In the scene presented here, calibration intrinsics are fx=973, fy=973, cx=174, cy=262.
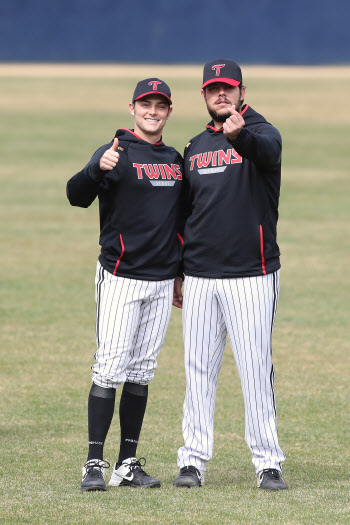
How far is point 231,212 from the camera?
16.5ft

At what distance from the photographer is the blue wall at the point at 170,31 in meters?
61.3

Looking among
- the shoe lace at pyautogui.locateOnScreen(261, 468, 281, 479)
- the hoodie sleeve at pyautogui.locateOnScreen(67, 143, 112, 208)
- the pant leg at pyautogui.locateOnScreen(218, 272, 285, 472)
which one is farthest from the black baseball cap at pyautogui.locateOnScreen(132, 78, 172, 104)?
→ the shoe lace at pyautogui.locateOnScreen(261, 468, 281, 479)

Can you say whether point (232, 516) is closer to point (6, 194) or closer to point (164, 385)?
point (164, 385)

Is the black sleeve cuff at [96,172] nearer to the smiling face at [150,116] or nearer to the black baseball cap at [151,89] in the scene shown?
the smiling face at [150,116]

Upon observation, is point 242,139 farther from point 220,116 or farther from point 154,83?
point 154,83

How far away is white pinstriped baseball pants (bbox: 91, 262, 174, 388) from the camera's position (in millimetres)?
4961

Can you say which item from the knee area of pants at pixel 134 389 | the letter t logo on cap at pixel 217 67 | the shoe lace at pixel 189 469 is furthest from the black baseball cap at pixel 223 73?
the shoe lace at pixel 189 469

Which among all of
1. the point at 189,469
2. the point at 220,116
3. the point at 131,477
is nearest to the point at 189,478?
the point at 189,469

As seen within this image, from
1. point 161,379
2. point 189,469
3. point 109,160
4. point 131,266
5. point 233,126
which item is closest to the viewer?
point 233,126

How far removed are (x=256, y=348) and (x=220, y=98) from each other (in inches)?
51.8

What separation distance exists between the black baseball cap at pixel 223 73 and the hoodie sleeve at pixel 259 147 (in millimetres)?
302

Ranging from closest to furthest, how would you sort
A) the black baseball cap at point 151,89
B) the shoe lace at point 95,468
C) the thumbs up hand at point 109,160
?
the thumbs up hand at point 109,160, the shoe lace at point 95,468, the black baseball cap at point 151,89

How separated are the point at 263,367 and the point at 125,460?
0.88 m

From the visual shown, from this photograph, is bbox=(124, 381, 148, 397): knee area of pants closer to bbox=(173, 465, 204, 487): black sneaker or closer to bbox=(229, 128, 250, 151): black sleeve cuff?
bbox=(173, 465, 204, 487): black sneaker
